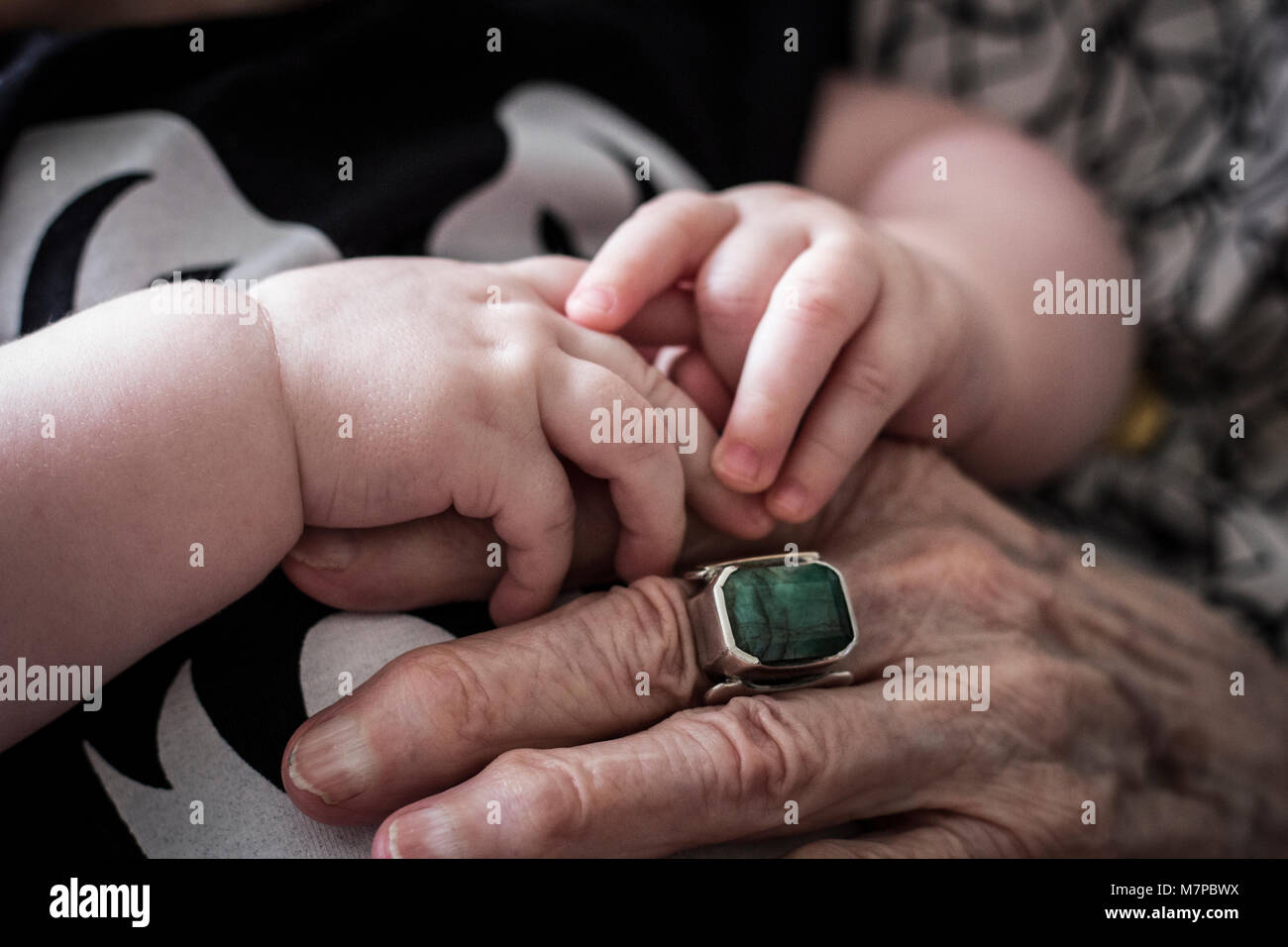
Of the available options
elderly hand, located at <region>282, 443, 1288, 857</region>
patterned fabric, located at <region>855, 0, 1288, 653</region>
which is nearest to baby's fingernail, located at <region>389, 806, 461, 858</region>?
elderly hand, located at <region>282, 443, 1288, 857</region>

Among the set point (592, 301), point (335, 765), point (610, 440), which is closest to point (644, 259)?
point (592, 301)

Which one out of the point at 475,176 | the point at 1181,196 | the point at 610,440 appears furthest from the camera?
the point at 1181,196

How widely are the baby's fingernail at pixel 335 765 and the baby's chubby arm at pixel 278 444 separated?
118 mm

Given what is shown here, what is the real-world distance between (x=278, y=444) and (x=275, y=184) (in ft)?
1.10

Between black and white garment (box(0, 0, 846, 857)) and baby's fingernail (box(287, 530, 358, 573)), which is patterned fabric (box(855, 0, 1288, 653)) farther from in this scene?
baby's fingernail (box(287, 530, 358, 573))

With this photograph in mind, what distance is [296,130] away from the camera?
852 millimetres

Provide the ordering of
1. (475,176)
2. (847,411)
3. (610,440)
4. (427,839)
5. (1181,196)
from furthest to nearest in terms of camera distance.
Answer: (1181,196) < (475,176) < (847,411) < (610,440) < (427,839)

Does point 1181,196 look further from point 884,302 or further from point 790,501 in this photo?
point 790,501

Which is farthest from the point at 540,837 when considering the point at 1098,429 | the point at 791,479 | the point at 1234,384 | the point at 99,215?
the point at 1234,384

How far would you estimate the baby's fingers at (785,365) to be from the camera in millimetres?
699

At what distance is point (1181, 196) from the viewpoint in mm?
1241

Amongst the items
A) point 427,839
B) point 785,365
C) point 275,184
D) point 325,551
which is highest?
point 275,184

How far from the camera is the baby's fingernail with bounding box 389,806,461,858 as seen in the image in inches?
21.0
